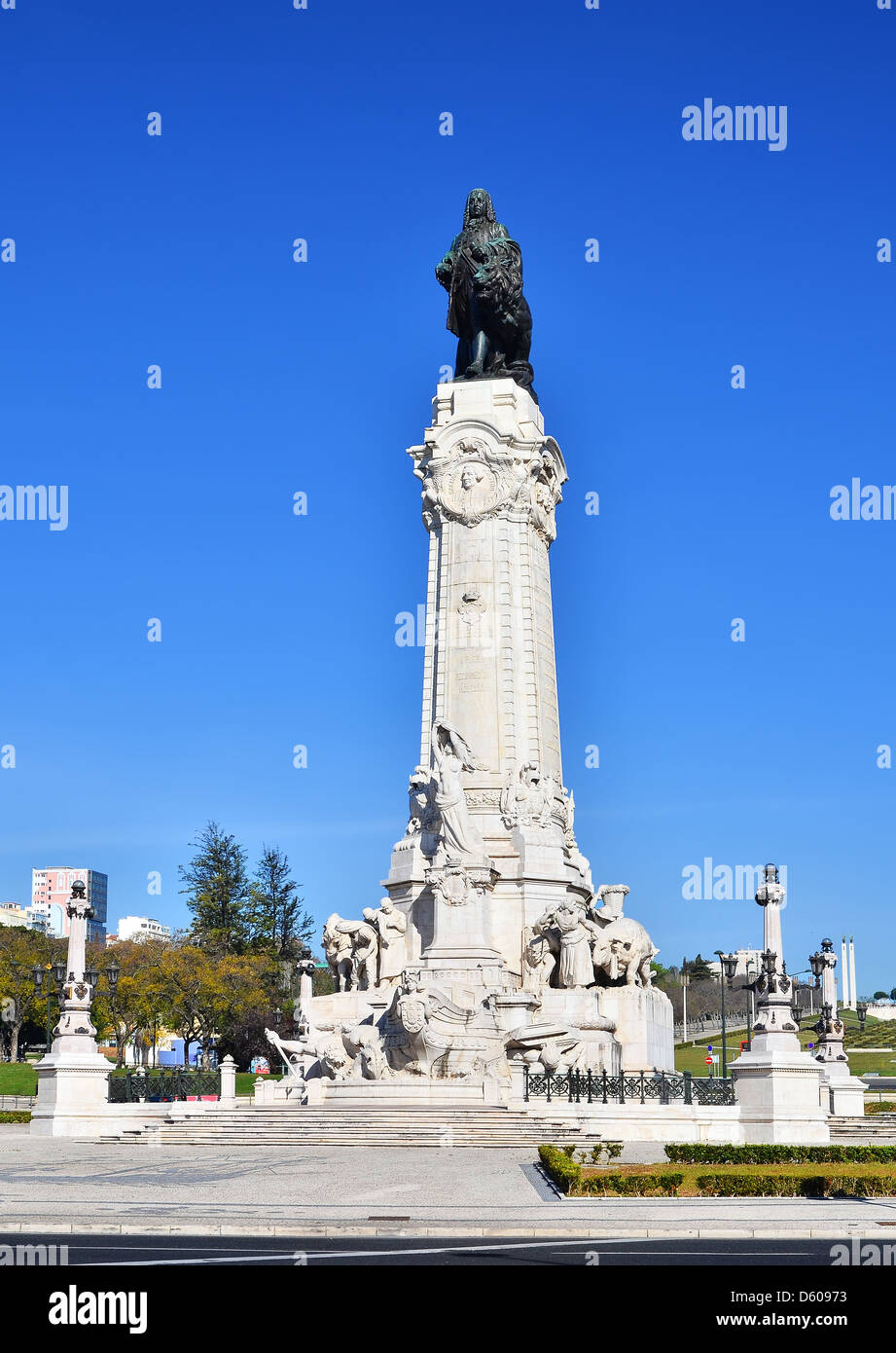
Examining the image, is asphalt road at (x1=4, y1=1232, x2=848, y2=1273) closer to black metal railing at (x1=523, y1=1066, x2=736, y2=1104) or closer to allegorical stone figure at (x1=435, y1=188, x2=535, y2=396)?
black metal railing at (x1=523, y1=1066, x2=736, y2=1104)

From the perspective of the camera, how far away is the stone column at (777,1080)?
34.8 meters

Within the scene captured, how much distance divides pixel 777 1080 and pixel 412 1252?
71.9 ft

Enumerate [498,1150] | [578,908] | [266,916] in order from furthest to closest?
[266,916] < [578,908] < [498,1150]

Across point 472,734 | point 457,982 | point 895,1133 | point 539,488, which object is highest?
point 539,488

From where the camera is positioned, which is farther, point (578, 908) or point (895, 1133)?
point (578, 908)

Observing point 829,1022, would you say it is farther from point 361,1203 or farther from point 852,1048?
point 852,1048

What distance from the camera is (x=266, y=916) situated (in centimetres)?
9269

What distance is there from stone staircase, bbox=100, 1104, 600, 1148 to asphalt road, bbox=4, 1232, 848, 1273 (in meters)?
15.5

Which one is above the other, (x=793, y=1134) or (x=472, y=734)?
(x=472, y=734)

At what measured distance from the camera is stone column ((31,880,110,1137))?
124ft

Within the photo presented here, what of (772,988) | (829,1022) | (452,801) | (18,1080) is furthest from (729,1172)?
(18,1080)

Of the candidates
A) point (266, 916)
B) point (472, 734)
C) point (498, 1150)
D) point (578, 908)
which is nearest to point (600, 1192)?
point (498, 1150)
